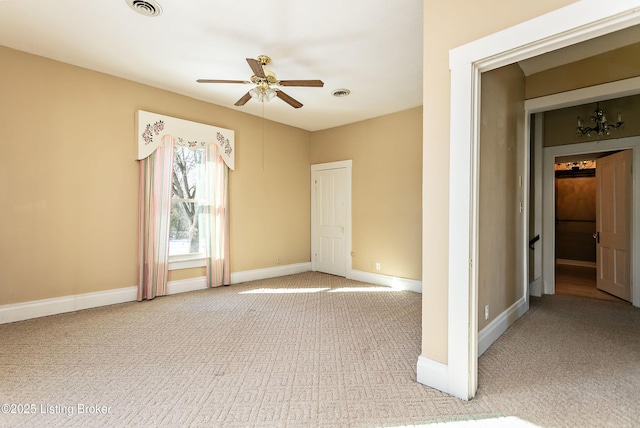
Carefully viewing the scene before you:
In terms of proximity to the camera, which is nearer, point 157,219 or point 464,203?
point 464,203

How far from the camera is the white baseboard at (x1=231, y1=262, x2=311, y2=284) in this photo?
16.7 feet

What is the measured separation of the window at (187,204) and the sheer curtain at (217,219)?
10cm

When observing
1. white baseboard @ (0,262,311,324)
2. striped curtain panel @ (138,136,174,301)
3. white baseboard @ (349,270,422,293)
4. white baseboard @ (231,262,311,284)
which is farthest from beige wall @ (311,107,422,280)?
striped curtain panel @ (138,136,174,301)

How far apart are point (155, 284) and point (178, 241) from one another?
2.23ft

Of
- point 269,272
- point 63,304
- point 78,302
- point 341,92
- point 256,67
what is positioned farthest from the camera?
point 269,272

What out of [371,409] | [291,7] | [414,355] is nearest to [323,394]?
[371,409]

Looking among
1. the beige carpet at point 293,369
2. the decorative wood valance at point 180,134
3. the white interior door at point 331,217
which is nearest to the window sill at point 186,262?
the beige carpet at point 293,369

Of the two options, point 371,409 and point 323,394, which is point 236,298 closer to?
point 323,394

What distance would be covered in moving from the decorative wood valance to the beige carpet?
2.17 meters

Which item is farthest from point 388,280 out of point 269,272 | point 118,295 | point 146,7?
point 146,7

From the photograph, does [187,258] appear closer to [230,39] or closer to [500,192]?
[230,39]

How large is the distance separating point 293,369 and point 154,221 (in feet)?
9.68

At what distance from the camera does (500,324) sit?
3.00 m

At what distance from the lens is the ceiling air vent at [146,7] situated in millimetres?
2443
